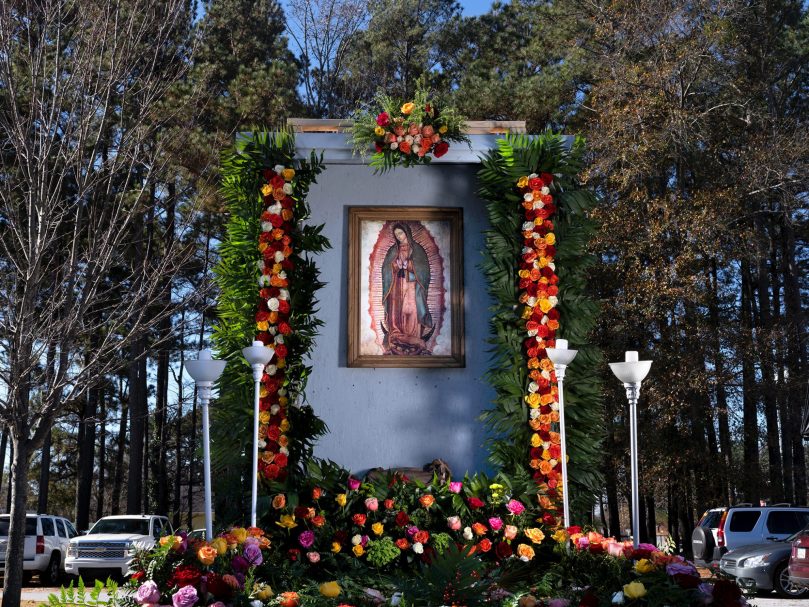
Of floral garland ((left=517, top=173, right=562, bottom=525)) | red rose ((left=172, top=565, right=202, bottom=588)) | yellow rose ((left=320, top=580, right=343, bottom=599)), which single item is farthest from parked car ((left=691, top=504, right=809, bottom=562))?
red rose ((left=172, top=565, right=202, bottom=588))

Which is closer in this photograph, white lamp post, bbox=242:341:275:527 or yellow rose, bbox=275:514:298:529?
white lamp post, bbox=242:341:275:527

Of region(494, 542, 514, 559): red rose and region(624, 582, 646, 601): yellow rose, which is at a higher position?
region(624, 582, 646, 601): yellow rose

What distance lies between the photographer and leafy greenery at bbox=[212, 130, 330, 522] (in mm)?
9781

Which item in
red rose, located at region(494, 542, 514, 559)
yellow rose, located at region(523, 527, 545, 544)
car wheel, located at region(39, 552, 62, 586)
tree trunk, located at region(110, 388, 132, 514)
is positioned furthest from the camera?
tree trunk, located at region(110, 388, 132, 514)

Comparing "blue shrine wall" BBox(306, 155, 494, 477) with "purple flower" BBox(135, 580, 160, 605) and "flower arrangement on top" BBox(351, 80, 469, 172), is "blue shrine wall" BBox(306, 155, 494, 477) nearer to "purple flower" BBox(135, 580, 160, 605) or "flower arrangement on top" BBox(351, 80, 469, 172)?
"flower arrangement on top" BBox(351, 80, 469, 172)

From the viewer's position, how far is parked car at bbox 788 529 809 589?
14.4 metres

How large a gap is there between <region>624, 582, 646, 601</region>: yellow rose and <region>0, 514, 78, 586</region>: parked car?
624 inches

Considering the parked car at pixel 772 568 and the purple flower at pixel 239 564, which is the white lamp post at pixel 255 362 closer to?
the purple flower at pixel 239 564

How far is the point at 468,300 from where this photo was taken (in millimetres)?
10609

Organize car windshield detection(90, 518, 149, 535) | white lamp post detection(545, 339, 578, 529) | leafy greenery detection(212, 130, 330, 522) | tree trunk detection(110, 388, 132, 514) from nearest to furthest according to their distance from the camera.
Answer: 1. white lamp post detection(545, 339, 578, 529)
2. leafy greenery detection(212, 130, 330, 522)
3. car windshield detection(90, 518, 149, 535)
4. tree trunk detection(110, 388, 132, 514)

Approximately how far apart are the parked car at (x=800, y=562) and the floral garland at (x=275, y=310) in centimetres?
854

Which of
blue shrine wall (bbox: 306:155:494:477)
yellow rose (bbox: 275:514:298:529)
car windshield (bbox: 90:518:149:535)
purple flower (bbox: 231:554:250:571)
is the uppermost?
blue shrine wall (bbox: 306:155:494:477)

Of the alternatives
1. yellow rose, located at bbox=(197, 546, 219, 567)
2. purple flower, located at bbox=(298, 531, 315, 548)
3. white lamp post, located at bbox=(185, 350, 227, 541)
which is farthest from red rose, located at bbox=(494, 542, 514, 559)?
yellow rose, located at bbox=(197, 546, 219, 567)

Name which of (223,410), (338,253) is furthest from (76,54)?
(223,410)
